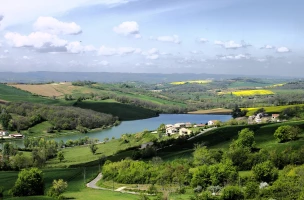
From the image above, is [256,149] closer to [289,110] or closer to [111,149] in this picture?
[111,149]

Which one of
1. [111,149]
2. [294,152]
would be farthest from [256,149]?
[111,149]

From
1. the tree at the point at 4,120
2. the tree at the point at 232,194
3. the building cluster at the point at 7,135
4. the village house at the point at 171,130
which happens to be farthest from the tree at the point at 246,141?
the tree at the point at 4,120

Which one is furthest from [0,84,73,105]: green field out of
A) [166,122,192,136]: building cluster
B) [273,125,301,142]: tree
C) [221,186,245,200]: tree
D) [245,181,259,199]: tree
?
[245,181,259,199]: tree

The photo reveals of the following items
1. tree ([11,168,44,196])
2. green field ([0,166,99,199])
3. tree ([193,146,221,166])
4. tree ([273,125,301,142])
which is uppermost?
tree ([273,125,301,142])

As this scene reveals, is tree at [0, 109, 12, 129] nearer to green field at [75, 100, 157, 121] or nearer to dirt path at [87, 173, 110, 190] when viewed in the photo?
Answer: green field at [75, 100, 157, 121]

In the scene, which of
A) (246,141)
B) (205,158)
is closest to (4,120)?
(205,158)

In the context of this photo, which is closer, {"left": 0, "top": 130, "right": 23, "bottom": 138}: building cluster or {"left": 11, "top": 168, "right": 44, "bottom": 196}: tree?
{"left": 11, "top": 168, "right": 44, "bottom": 196}: tree
